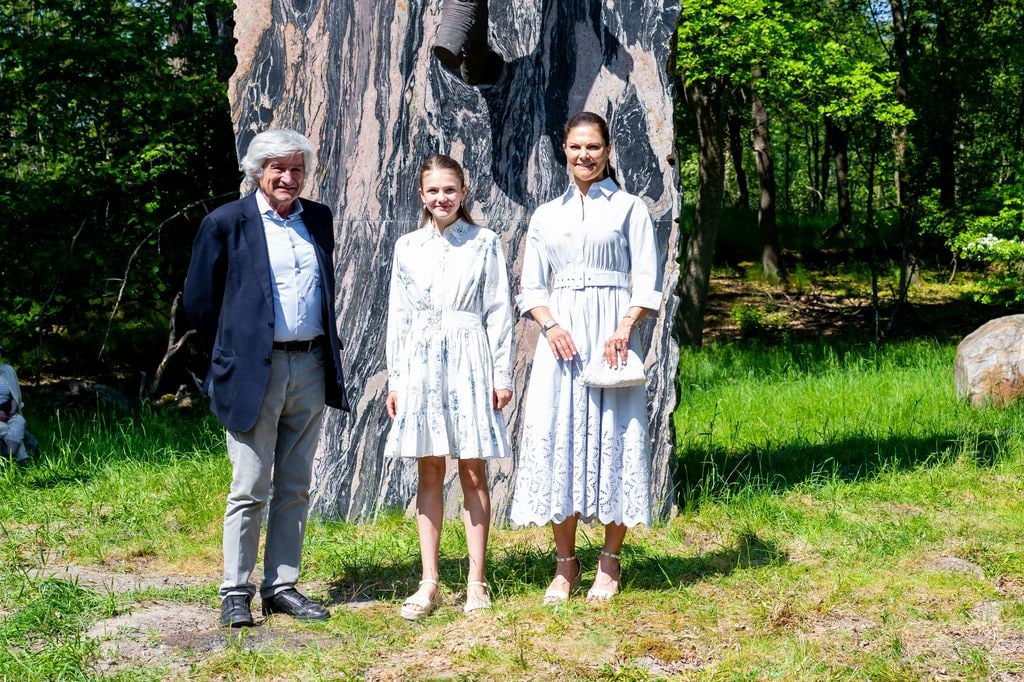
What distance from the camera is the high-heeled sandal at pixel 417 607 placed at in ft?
15.2

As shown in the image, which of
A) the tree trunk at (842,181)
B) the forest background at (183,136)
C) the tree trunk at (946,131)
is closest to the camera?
the forest background at (183,136)

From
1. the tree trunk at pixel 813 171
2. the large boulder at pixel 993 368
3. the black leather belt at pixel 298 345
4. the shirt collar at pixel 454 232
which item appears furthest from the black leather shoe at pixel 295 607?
the tree trunk at pixel 813 171

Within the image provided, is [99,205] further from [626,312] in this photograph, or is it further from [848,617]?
[848,617]

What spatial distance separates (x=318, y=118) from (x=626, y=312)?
→ 2.69 metres

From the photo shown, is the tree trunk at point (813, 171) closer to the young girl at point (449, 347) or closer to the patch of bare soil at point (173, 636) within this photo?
the young girl at point (449, 347)

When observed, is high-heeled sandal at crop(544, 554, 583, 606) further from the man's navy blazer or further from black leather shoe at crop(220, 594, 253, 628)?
the man's navy blazer

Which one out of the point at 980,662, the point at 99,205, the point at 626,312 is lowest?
the point at 980,662

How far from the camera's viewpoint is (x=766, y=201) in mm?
17797

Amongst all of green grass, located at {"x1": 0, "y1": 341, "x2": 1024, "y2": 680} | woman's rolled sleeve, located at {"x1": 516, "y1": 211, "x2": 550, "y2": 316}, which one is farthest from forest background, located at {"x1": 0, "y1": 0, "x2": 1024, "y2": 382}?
woman's rolled sleeve, located at {"x1": 516, "y1": 211, "x2": 550, "y2": 316}

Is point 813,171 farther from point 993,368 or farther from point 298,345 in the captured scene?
point 298,345

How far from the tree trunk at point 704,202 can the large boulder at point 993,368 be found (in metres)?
4.16

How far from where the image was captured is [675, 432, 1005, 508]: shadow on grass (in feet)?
21.7

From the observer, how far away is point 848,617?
465 centimetres

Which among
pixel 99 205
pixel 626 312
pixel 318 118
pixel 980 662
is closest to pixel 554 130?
pixel 318 118
